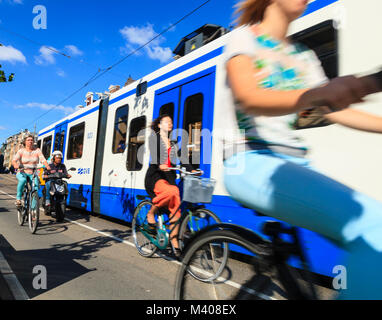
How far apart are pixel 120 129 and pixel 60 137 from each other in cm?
513

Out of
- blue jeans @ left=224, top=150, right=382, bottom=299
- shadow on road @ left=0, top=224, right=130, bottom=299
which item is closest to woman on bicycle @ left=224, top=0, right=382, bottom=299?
blue jeans @ left=224, top=150, right=382, bottom=299

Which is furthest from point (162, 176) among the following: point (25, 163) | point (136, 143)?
point (25, 163)

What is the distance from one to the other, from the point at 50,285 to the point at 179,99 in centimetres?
312

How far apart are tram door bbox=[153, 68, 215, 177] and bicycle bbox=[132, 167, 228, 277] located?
0.56 meters

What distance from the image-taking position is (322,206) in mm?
953

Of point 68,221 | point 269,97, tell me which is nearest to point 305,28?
point 269,97

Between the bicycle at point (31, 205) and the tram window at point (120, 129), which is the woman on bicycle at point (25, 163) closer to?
the bicycle at point (31, 205)

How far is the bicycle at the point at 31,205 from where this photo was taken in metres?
5.48

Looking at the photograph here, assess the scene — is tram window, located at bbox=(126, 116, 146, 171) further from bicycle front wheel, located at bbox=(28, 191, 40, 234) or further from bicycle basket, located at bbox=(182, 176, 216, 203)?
bicycle basket, located at bbox=(182, 176, 216, 203)

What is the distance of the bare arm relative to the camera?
112cm

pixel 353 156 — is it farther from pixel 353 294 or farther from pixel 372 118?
pixel 353 294

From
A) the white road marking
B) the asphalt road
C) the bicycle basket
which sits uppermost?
the bicycle basket

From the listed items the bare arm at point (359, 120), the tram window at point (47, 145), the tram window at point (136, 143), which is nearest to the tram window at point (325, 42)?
the bare arm at point (359, 120)
